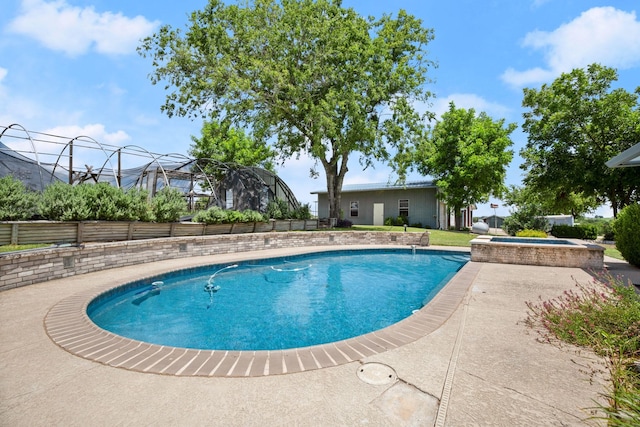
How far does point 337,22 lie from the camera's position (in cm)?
1634

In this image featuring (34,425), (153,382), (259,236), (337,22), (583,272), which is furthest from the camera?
(337,22)

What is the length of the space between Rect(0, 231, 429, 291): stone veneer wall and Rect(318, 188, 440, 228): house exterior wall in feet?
34.3

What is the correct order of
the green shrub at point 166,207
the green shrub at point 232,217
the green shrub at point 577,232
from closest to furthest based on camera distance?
the green shrub at point 166,207
the green shrub at point 232,217
the green shrub at point 577,232

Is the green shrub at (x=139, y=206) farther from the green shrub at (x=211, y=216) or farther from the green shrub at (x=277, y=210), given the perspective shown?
the green shrub at (x=277, y=210)

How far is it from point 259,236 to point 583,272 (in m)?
10.2

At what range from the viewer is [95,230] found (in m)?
7.71

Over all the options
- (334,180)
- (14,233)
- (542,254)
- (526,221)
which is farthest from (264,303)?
(526,221)

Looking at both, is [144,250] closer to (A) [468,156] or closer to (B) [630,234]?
(B) [630,234]

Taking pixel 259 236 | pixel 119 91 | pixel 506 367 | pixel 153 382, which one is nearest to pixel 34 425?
pixel 153 382

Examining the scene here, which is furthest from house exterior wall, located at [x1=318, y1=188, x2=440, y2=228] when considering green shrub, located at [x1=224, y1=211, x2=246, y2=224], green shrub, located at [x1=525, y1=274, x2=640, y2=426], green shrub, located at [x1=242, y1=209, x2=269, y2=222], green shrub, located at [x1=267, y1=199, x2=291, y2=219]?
green shrub, located at [x1=525, y1=274, x2=640, y2=426]

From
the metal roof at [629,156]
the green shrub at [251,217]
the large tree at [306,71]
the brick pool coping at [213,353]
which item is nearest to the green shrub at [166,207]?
the green shrub at [251,217]

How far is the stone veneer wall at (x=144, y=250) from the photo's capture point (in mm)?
5445

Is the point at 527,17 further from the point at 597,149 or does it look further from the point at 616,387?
the point at 597,149

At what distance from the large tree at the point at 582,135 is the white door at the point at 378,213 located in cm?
1090
